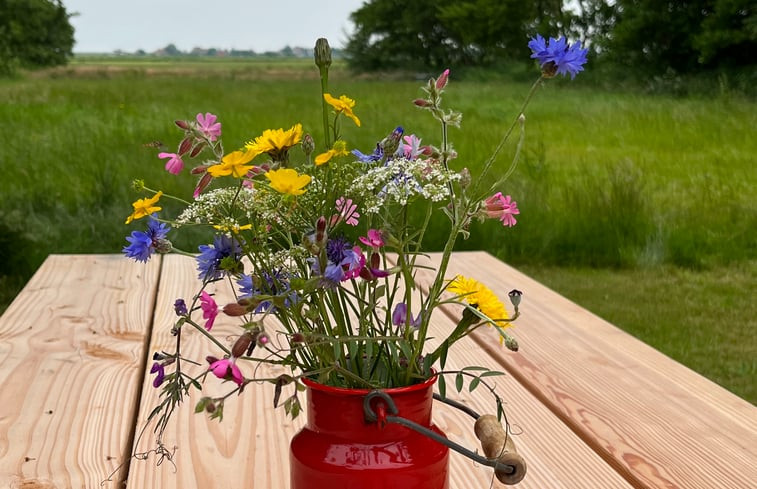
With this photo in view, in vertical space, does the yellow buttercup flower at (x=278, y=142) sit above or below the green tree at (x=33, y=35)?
above

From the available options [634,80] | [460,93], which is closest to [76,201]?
[460,93]

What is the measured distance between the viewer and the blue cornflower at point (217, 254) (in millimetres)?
690

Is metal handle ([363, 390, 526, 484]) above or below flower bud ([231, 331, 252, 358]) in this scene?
below

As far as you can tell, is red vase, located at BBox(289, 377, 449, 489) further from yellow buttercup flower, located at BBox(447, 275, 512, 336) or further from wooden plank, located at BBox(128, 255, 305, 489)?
wooden plank, located at BBox(128, 255, 305, 489)

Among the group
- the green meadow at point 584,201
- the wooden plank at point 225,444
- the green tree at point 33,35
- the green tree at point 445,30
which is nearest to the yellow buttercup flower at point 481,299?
the wooden plank at point 225,444

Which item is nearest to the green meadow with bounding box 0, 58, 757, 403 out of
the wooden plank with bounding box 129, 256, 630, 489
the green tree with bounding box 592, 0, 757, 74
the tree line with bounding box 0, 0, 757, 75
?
the tree line with bounding box 0, 0, 757, 75

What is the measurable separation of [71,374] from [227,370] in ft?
2.84

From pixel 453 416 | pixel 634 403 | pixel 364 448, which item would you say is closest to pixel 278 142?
pixel 364 448

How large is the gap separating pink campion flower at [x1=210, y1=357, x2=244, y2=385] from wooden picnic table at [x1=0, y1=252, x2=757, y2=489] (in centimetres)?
40

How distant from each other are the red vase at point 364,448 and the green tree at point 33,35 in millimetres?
6563

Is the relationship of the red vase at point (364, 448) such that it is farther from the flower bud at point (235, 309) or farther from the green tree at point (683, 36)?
the green tree at point (683, 36)

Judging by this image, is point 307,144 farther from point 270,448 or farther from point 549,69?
point 270,448

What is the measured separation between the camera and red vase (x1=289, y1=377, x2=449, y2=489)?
0.67 m

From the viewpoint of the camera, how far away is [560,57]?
0.68 meters
